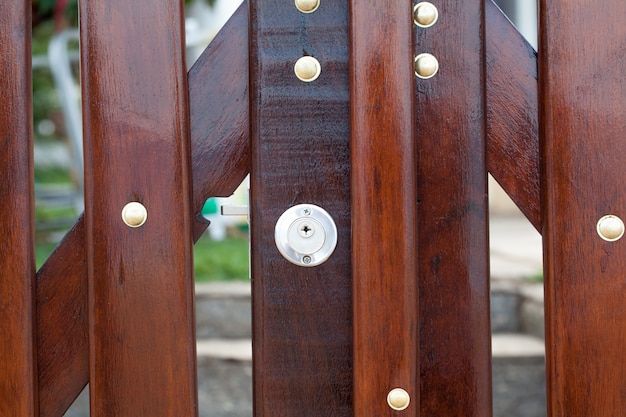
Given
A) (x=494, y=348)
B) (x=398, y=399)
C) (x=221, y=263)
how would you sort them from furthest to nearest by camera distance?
(x=221, y=263) → (x=494, y=348) → (x=398, y=399)

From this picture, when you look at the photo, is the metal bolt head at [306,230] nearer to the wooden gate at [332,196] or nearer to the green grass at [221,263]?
the wooden gate at [332,196]

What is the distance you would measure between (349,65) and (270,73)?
0.09m

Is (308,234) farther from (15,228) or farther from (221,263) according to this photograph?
(221,263)

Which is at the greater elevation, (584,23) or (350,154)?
(584,23)

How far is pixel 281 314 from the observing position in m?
0.87

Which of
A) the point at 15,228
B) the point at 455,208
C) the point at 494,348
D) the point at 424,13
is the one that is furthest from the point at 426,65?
the point at 494,348

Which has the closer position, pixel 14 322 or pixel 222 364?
pixel 14 322

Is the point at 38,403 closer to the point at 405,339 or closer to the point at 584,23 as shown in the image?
the point at 405,339

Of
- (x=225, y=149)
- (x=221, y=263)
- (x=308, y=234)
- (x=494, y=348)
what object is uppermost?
(x=225, y=149)

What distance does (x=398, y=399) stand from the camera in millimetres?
830

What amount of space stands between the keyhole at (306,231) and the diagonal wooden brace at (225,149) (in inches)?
4.0

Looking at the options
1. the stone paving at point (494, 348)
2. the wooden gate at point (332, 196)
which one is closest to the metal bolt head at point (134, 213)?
the wooden gate at point (332, 196)

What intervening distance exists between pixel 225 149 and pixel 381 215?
0.68 feet

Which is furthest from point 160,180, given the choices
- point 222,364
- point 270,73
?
point 222,364
